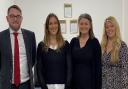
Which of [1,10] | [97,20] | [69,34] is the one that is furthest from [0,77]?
[97,20]

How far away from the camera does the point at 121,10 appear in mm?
6016

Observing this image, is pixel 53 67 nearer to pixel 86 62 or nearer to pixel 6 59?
pixel 86 62

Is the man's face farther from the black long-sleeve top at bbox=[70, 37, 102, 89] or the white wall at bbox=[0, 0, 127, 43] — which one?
the white wall at bbox=[0, 0, 127, 43]

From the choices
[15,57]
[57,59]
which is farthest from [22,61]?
[57,59]

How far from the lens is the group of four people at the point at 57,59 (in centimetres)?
298

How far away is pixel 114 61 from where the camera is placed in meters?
3.21

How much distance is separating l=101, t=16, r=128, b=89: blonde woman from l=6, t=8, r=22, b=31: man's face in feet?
3.57

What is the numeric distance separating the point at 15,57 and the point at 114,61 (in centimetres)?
117

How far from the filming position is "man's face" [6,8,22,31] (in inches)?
119

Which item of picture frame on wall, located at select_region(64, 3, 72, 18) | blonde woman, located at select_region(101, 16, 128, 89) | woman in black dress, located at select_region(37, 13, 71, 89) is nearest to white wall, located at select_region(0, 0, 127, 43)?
picture frame on wall, located at select_region(64, 3, 72, 18)

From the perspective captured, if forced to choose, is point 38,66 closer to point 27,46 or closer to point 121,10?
point 27,46

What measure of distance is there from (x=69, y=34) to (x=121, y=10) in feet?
4.23

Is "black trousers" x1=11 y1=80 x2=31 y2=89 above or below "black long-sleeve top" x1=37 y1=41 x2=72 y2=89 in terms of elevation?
below

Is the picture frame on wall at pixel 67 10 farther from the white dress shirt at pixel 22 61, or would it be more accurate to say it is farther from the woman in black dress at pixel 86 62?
the white dress shirt at pixel 22 61
